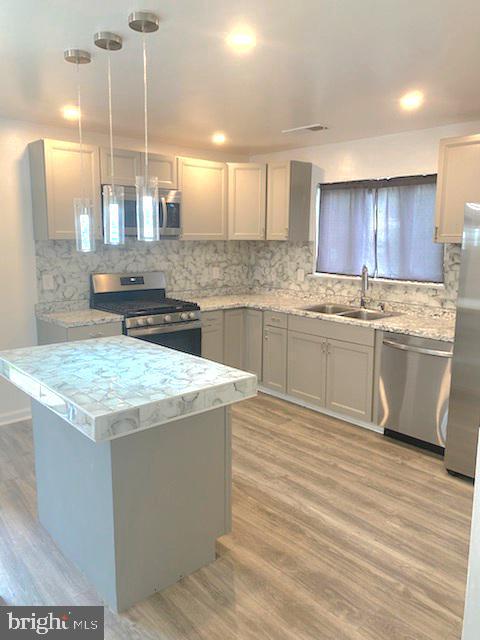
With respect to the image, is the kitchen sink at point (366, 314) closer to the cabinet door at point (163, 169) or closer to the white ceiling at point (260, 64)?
the white ceiling at point (260, 64)

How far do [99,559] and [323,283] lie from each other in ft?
11.6

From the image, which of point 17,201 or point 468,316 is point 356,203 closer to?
point 468,316

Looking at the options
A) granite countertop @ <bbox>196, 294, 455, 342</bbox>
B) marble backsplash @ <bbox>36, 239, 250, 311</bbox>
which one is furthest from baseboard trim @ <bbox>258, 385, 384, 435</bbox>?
marble backsplash @ <bbox>36, 239, 250, 311</bbox>

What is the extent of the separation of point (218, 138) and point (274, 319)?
176 cm

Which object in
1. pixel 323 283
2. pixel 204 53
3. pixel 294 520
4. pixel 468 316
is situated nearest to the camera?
pixel 204 53

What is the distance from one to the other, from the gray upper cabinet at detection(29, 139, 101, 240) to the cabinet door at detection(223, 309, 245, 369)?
1.58 m

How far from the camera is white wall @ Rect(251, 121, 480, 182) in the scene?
407 cm

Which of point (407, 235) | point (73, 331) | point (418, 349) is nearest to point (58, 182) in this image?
point (73, 331)

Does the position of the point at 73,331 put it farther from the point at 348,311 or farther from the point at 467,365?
the point at 467,365

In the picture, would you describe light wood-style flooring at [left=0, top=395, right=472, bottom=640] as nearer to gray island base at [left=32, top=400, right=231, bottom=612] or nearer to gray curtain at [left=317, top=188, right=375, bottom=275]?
gray island base at [left=32, top=400, right=231, bottom=612]

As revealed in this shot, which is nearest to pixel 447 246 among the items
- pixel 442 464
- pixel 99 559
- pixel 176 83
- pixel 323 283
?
pixel 323 283

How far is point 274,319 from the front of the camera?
4750mm

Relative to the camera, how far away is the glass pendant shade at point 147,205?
7.27 ft

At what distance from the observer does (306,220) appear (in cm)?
511
